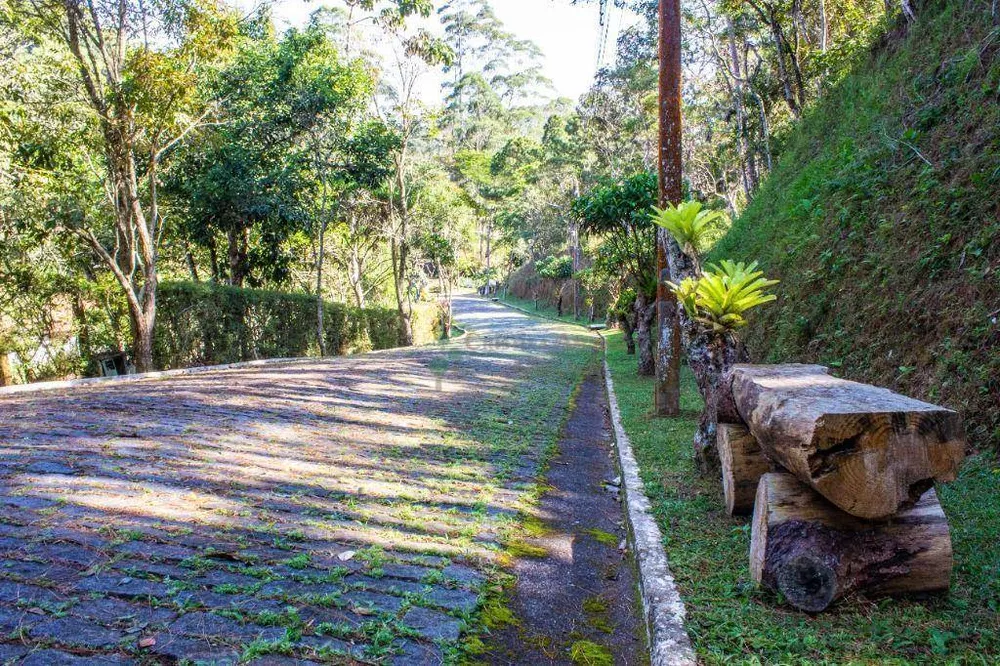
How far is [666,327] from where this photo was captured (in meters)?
8.20

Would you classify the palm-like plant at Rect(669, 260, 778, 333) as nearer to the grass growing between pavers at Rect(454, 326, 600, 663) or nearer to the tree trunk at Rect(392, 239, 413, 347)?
the grass growing between pavers at Rect(454, 326, 600, 663)

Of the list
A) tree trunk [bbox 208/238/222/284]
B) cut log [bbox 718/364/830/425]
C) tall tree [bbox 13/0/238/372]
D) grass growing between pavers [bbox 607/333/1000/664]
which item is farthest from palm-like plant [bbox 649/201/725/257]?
tree trunk [bbox 208/238/222/284]

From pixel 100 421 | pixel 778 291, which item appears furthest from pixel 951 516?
pixel 100 421

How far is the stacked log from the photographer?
2578 mm

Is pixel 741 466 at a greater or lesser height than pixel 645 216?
lesser

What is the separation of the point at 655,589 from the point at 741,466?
3.78 ft

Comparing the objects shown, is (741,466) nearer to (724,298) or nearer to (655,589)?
(655,589)

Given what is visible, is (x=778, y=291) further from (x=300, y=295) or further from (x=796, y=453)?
(x=300, y=295)

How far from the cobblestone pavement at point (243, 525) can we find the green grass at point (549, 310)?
30.8m

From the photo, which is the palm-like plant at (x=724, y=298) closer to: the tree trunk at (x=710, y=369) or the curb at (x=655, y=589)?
the tree trunk at (x=710, y=369)

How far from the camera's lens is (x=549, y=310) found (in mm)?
47812

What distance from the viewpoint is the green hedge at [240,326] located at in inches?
559

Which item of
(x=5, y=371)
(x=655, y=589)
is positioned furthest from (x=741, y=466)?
(x=5, y=371)

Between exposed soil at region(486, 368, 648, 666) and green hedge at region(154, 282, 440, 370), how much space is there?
38.1 ft
